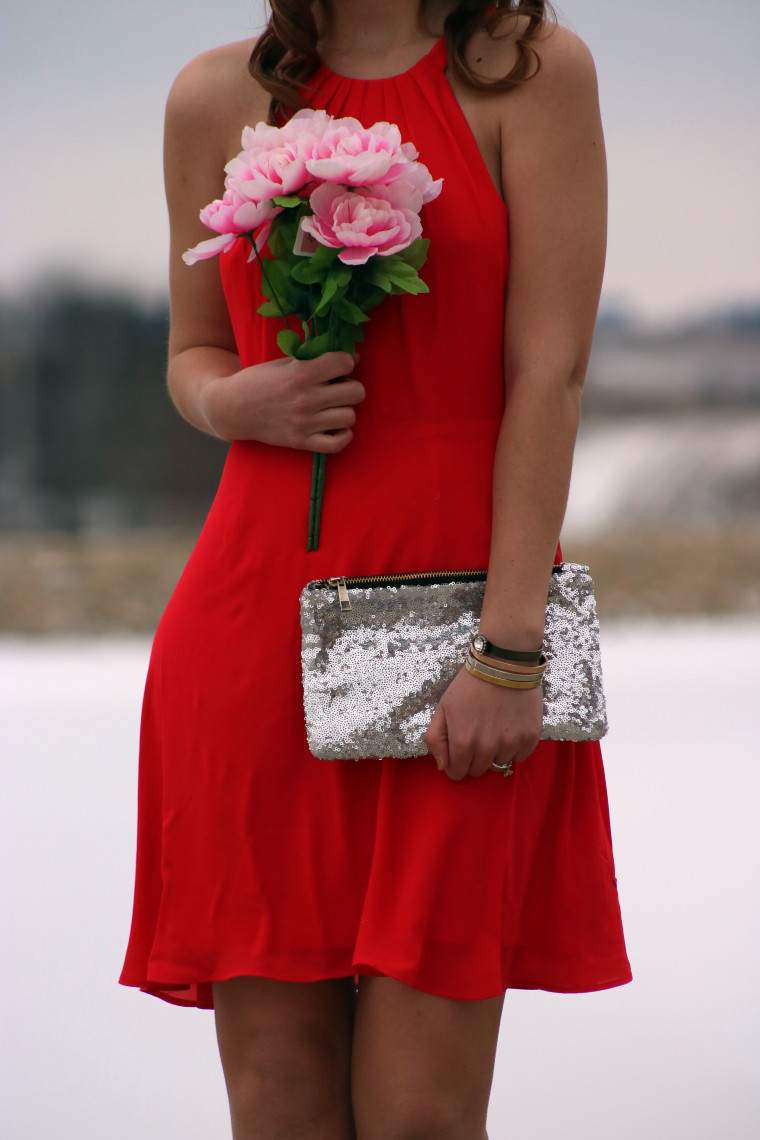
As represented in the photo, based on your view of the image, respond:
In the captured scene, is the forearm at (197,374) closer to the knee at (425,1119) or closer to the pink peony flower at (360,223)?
the pink peony flower at (360,223)

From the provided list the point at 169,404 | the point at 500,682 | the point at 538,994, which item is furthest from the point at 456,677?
the point at 169,404

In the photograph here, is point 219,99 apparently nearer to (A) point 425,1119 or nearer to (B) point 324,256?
(B) point 324,256

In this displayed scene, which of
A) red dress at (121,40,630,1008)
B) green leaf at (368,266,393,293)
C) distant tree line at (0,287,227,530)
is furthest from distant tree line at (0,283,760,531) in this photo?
green leaf at (368,266,393,293)

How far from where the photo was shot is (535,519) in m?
1.05

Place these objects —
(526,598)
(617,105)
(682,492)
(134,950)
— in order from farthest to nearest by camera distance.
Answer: (682,492) → (617,105) → (134,950) → (526,598)

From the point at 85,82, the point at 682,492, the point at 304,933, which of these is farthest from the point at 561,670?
the point at 85,82

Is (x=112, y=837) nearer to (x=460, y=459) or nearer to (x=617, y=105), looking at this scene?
(x=460, y=459)

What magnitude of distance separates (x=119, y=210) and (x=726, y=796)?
119 inches

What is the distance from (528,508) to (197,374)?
439 mm

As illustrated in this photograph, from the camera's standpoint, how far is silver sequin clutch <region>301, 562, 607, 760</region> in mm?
1047

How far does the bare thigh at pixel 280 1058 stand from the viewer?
114cm

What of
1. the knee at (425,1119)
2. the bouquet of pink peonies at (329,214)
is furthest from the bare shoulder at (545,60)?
the knee at (425,1119)

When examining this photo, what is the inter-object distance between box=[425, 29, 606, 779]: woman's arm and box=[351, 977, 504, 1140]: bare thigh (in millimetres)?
227

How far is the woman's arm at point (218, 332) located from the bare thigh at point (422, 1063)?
526 millimetres
